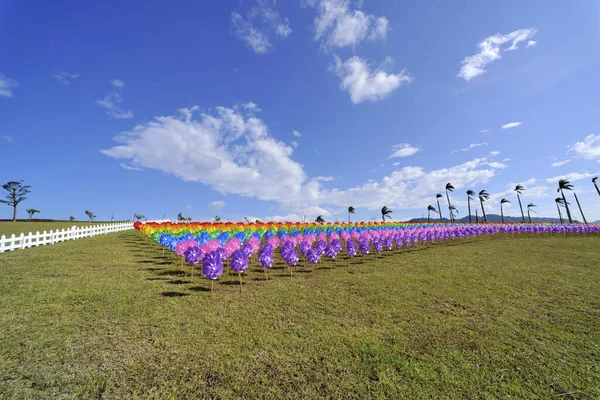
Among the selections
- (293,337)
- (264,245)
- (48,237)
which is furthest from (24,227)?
(293,337)

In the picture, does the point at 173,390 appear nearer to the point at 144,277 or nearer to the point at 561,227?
the point at 144,277

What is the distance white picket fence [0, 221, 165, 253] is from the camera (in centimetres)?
1534

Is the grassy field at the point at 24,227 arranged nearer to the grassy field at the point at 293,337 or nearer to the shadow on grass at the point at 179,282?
the grassy field at the point at 293,337

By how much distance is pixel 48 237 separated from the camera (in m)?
21.2

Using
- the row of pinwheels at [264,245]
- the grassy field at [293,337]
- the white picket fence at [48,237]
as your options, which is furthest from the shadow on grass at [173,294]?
the white picket fence at [48,237]

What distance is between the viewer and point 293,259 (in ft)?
32.4

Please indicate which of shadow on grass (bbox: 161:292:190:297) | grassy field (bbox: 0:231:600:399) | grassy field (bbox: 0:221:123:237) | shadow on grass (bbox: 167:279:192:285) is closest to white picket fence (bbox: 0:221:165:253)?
grassy field (bbox: 0:221:123:237)

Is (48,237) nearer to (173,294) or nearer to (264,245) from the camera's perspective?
(173,294)

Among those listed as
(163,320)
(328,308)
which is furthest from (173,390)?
(328,308)

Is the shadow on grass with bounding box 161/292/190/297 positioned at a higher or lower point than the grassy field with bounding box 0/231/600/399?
higher

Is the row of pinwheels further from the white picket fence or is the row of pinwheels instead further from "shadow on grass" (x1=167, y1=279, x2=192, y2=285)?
the white picket fence

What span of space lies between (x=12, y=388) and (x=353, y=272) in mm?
9912

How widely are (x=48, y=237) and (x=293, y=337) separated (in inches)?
982

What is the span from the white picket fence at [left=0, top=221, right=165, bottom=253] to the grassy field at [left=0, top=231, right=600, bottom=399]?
24.1 feet
